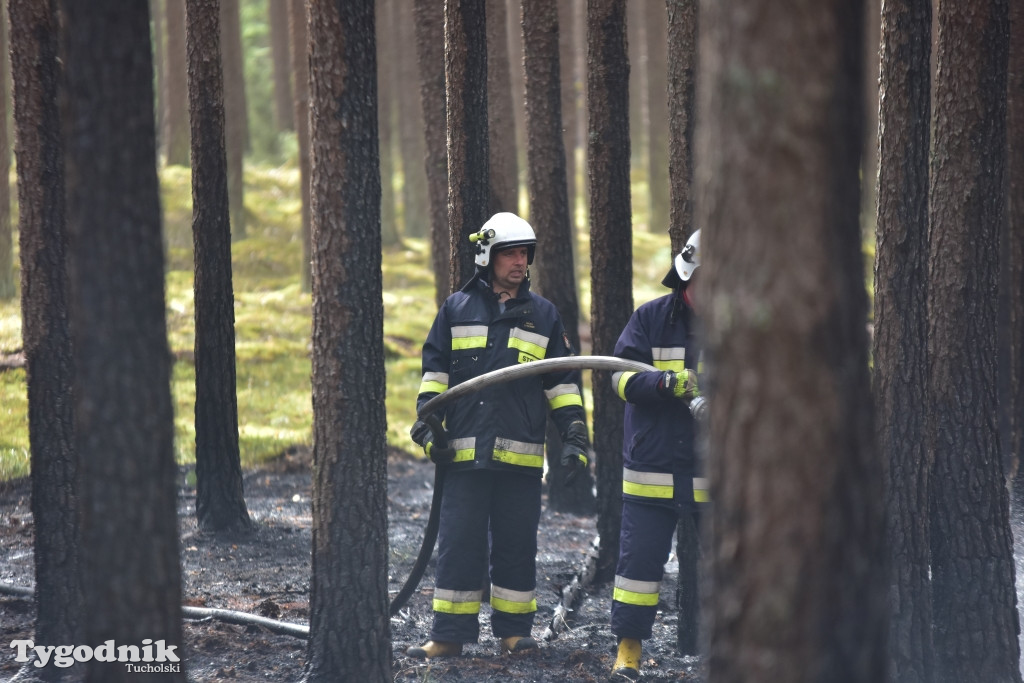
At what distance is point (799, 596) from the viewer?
258 centimetres

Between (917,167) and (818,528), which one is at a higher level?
(917,167)

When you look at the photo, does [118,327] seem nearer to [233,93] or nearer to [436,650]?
A: [436,650]

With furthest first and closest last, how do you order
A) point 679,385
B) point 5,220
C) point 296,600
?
point 5,220 → point 296,600 → point 679,385

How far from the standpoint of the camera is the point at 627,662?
5535 mm

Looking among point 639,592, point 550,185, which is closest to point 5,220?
point 550,185

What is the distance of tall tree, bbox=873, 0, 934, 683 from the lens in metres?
5.05

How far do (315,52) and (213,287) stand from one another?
3578 millimetres

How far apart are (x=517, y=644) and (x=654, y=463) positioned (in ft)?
4.41

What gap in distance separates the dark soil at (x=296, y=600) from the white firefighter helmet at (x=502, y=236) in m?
2.31

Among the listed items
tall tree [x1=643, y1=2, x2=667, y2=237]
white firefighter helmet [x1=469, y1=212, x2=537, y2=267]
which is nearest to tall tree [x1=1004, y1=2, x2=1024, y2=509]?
white firefighter helmet [x1=469, y1=212, x2=537, y2=267]

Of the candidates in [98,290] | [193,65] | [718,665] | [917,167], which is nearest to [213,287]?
[193,65]

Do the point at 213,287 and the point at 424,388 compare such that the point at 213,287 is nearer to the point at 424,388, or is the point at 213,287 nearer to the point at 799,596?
the point at 424,388

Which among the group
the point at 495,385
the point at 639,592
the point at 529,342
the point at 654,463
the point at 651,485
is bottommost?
the point at 639,592

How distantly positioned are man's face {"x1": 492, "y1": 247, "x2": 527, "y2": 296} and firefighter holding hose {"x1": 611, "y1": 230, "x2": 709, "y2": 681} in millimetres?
744
